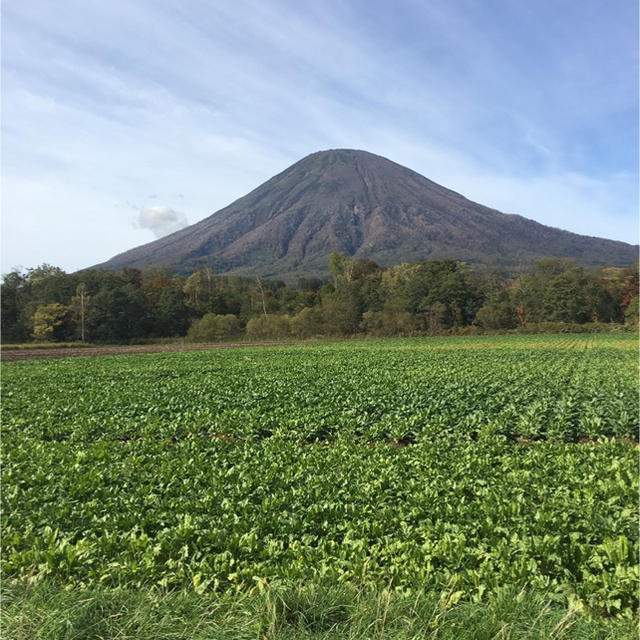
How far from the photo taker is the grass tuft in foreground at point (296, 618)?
349 cm

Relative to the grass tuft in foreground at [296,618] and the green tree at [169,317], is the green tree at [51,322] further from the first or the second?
Result: the grass tuft in foreground at [296,618]

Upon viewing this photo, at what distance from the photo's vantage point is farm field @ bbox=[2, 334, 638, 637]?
4832mm

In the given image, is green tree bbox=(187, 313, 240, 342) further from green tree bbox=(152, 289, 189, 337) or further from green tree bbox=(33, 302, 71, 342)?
green tree bbox=(33, 302, 71, 342)

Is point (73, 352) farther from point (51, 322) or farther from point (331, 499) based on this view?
point (331, 499)

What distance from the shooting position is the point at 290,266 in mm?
172875

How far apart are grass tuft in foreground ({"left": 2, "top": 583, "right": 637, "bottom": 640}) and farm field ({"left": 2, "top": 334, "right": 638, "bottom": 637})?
28 cm

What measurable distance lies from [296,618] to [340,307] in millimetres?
70172

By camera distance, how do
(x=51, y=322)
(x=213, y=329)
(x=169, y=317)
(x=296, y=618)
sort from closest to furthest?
1. (x=296, y=618)
2. (x=51, y=322)
3. (x=213, y=329)
4. (x=169, y=317)

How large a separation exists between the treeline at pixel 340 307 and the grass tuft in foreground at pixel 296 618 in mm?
67461

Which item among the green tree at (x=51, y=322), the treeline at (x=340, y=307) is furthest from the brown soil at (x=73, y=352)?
the treeline at (x=340, y=307)

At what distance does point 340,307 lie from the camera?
242ft

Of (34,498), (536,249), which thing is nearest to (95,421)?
(34,498)

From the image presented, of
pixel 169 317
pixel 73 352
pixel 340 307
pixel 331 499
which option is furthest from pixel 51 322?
pixel 331 499

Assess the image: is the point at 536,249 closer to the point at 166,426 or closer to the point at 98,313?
the point at 98,313
